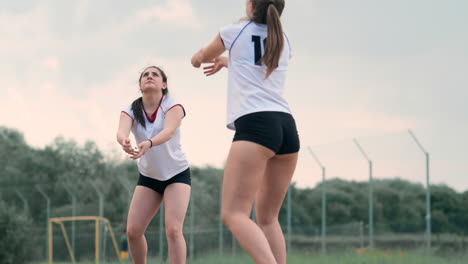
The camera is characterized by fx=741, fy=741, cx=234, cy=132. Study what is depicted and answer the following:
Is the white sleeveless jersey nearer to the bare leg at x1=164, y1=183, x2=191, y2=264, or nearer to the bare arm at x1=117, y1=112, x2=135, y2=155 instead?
the bare arm at x1=117, y1=112, x2=135, y2=155

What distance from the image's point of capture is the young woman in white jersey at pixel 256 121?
4500 mm

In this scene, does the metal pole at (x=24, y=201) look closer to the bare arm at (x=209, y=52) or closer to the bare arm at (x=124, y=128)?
the bare arm at (x=124, y=128)

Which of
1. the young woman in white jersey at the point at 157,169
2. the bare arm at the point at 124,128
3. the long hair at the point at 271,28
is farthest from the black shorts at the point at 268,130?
the young woman in white jersey at the point at 157,169

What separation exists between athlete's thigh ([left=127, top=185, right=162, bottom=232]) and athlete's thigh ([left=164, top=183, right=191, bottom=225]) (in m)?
0.14

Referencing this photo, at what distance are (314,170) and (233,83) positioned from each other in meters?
13.8

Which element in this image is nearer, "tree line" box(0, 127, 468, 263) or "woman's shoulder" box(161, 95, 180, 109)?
"woman's shoulder" box(161, 95, 180, 109)

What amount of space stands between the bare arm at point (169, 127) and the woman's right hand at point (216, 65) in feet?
2.97

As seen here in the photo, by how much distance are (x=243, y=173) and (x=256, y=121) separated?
0.33 m

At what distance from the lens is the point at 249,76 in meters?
4.64

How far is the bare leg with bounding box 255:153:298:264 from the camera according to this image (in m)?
4.77

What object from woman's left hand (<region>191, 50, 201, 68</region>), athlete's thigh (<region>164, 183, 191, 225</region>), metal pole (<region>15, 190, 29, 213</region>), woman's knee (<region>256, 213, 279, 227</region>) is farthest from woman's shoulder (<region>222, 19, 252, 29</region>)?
metal pole (<region>15, 190, 29, 213</region>)

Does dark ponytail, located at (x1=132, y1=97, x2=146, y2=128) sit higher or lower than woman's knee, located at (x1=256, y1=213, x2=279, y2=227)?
higher

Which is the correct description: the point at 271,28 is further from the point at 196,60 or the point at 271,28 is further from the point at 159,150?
the point at 159,150

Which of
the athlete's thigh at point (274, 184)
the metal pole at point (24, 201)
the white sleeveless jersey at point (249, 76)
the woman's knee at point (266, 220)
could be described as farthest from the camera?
the metal pole at point (24, 201)
